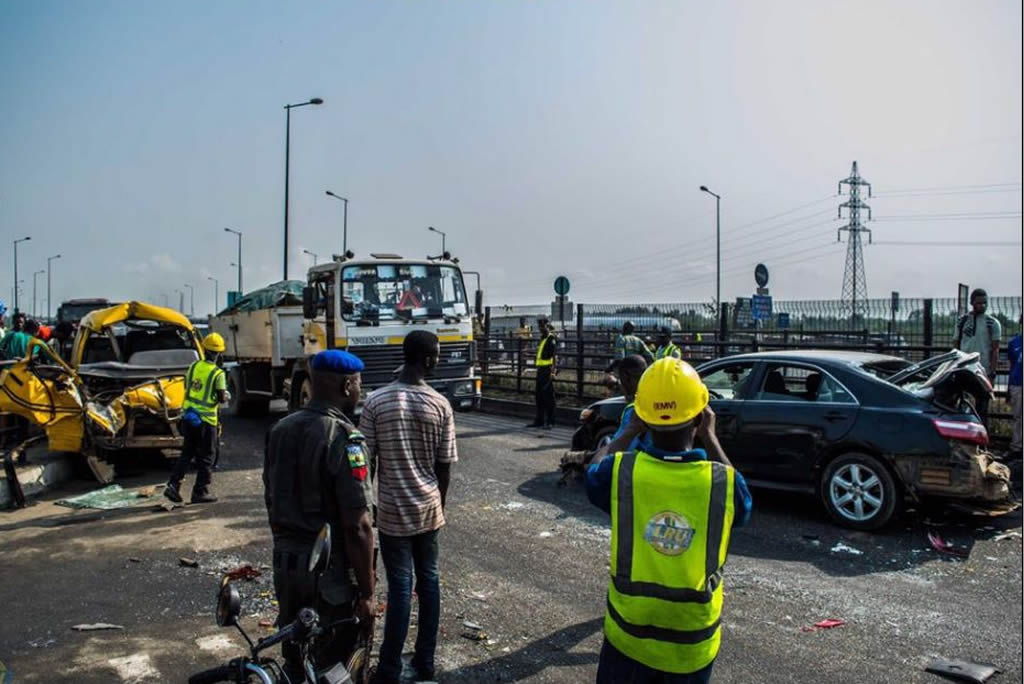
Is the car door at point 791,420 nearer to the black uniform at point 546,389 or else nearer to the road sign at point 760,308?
the black uniform at point 546,389

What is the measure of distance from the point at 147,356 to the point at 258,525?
5.10 metres

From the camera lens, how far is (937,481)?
7.30 metres

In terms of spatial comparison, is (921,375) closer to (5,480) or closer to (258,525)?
(258,525)

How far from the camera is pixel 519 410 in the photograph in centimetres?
1781

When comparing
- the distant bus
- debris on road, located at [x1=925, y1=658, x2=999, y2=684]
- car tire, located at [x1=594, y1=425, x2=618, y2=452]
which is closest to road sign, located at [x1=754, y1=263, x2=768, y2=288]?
car tire, located at [x1=594, y1=425, x2=618, y2=452]

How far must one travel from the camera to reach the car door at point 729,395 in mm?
8523

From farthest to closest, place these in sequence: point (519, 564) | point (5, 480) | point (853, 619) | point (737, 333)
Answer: point (737, 333) → point (5, 480) → point (519, 564) → point (853, 619)

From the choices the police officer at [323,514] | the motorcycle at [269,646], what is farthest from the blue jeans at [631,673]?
the police officer at [323,514]

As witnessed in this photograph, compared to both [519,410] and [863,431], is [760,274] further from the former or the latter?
[863,431]

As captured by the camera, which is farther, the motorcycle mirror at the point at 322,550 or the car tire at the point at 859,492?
the car tire at the point at 859,492

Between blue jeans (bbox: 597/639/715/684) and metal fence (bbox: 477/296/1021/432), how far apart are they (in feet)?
31.4

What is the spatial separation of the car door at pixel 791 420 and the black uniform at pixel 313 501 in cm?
554

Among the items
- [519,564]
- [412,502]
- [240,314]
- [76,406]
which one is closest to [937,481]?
[519,564]

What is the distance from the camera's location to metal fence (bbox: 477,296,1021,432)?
12266 millimetres
